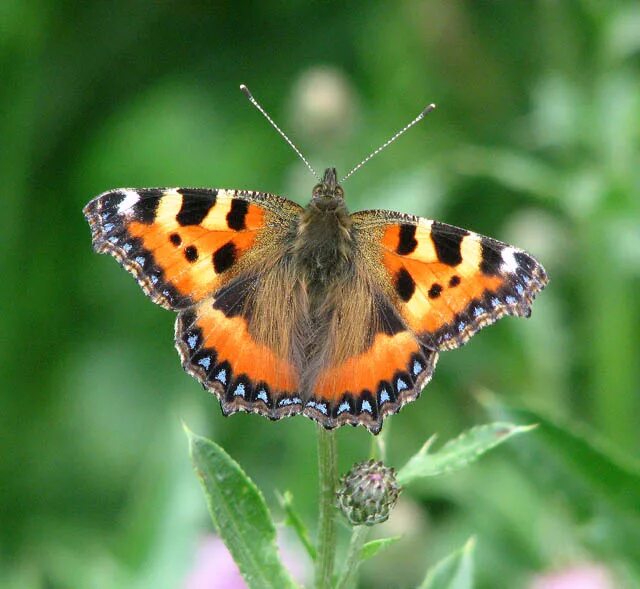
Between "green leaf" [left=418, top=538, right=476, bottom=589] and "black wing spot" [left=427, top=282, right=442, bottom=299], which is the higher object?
"black wing spot" [left=427, top=282, right=442, bottom=299]

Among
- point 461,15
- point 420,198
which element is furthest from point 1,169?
point 461,15

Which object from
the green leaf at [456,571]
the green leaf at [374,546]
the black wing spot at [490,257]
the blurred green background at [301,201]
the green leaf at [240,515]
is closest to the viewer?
the green leaf at [374,546]

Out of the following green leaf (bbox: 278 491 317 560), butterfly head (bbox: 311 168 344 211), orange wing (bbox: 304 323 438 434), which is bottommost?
green leaf (bbox: 278 491 317 560)

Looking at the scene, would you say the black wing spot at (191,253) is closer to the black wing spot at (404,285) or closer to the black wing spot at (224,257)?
the black wing spot at (224,257)

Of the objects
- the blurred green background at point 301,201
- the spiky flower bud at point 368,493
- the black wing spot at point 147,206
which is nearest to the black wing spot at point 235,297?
the black wing spot at point 147,206

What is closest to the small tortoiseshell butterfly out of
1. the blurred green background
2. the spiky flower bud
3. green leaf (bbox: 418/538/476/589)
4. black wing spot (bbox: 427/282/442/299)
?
black wing spot (bbox: 427/282/442/299)

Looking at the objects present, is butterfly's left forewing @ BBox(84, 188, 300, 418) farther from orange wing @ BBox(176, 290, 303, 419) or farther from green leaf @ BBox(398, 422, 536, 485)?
green leaf @ BBox(398, 422, 536, 485)

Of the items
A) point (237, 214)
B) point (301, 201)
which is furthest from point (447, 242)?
point (301, 201)
